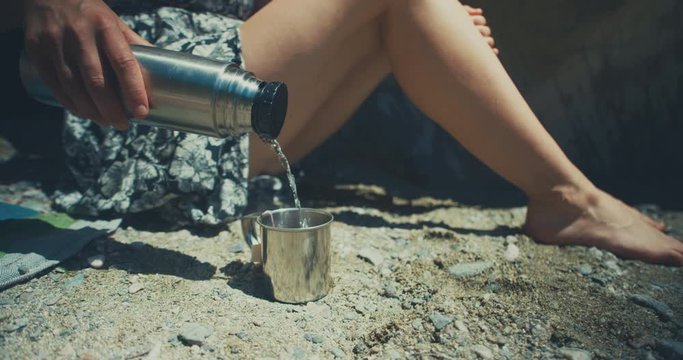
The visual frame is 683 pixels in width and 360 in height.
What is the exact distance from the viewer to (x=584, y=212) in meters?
1.92

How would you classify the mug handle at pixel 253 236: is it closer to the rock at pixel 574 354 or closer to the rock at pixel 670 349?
the rock at pixel 574 354

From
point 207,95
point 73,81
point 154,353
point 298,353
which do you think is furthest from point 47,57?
point 298,353

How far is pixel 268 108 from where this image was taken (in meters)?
1.31

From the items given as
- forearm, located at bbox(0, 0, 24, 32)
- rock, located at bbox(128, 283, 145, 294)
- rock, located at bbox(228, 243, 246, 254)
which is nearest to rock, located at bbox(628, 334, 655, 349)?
rock, located at bbox(228, 243, 246, 254)

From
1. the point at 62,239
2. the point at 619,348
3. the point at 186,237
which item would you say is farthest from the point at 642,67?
the point at 62,239

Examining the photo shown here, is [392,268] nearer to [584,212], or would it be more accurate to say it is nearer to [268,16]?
[584,212]

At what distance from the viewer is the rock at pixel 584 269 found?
1754 millimetres

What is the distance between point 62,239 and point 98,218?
8.1 inches

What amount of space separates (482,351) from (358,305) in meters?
0.35

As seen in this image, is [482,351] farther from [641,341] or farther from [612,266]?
[612,266]

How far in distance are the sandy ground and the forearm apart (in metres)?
0.82

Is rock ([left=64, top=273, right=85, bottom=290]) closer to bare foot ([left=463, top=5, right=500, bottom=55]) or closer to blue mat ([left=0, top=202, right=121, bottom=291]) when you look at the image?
blue mat ([left=0, top=202, right=121, bottom=291])

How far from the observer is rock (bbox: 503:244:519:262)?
183 cm

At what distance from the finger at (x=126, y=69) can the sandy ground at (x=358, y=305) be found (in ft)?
1.68
